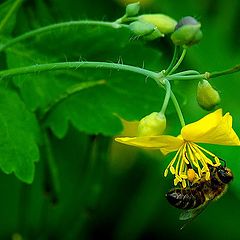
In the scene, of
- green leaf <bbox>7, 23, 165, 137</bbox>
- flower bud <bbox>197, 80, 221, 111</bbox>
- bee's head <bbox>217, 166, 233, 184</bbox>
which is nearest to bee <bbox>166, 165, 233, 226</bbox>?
bee's head <bbox>217, 166, 233, 184</bbox>

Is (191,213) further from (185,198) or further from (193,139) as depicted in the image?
(193,139)

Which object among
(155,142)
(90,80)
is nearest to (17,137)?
(90,80)

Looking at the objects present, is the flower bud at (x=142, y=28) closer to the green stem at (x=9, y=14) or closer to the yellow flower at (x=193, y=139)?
the yellow flower at (x=193, y=139)

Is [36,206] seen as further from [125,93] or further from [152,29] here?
[152,29]

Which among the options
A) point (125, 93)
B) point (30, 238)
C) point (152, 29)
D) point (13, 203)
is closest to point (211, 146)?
point (125, 93)

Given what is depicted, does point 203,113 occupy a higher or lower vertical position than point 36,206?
higher

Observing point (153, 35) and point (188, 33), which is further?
point (153, 35)
